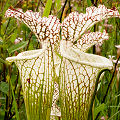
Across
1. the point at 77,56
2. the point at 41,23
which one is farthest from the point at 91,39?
the point at 41,23

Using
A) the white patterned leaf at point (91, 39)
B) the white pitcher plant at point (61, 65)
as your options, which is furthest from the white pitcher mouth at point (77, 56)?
the white patterned leaf at point (91, 39)

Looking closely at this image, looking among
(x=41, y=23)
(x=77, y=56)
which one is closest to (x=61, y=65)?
(x=77, y=56)

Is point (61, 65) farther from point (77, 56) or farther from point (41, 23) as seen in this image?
point (41, 23)

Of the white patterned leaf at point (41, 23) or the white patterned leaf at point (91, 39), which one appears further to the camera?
the white patterned leaf at point (91, 39)

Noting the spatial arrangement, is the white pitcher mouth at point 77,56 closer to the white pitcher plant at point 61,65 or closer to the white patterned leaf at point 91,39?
the white pitcher plant at point 61,65

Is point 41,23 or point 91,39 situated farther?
point 91,39

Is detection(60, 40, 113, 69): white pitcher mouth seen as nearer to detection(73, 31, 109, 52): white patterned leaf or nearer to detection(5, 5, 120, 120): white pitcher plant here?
detection(5, 5, 120, 120): white pitcher plant

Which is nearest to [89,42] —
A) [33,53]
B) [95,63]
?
[95,63]

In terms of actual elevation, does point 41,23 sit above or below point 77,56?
above
